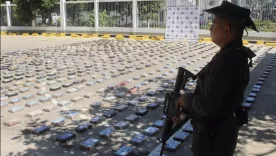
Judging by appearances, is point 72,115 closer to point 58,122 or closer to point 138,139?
point 58,122

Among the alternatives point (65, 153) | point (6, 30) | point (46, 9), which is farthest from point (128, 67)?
point (6, 30)

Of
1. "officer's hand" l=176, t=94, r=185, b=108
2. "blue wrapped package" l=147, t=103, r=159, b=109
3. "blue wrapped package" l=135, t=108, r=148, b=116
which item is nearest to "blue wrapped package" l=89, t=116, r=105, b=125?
"blue wrapped package" l=135, t=108, r=148, b=116

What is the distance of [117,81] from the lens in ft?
26.2

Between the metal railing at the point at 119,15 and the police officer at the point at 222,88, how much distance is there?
14.9 m

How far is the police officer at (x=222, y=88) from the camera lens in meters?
1.94

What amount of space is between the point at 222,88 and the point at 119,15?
1926 centimetres

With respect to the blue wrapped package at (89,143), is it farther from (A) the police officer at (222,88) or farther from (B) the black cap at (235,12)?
(B) the black cap at (235,12)

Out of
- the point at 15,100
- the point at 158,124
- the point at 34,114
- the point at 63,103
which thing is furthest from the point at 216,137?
the point at 15,100

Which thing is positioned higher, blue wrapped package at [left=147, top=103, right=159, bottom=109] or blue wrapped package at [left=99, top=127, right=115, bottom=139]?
blue wrapped package at [left=147, top=103, right=159, bottom=109]

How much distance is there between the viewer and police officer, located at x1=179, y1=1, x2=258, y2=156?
76.4 inches

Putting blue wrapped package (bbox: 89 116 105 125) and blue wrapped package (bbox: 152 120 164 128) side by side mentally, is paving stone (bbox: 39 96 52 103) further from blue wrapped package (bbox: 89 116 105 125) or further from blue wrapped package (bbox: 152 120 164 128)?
blue wrapped package (bbox: 152 120 164 128)

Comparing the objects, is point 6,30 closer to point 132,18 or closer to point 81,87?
point 132,18

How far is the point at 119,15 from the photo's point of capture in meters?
20.6

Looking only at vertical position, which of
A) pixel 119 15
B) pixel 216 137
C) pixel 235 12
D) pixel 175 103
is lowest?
pixel 216 137
